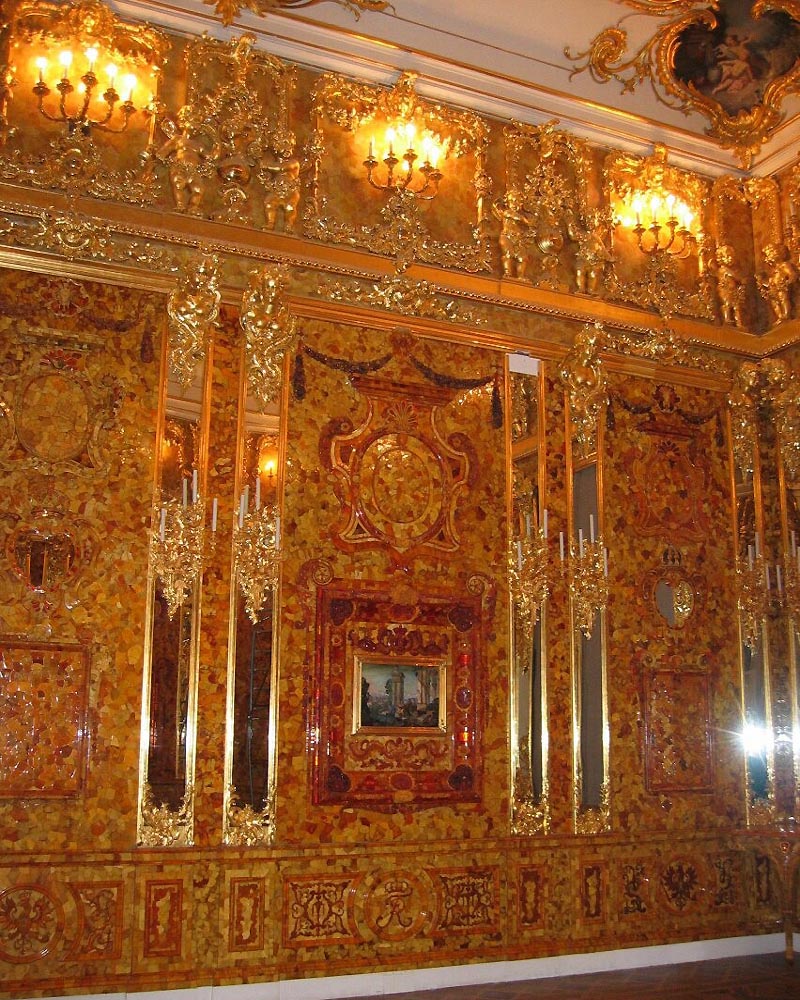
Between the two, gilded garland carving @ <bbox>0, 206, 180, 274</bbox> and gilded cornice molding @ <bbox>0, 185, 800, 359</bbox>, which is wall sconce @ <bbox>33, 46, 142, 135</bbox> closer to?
gilded cornice molding @ <bbox>0, 185, 800, 359</bbox>

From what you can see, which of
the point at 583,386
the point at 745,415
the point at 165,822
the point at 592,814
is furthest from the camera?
the point at 745,415

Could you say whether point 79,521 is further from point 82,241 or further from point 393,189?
point 393,189

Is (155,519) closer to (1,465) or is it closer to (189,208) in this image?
(1,465)

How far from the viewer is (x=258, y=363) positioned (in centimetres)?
845

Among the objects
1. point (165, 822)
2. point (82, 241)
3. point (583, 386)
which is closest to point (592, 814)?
point (165, 822)

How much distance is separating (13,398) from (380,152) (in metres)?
4.05

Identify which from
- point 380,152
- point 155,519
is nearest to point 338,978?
point 155,519

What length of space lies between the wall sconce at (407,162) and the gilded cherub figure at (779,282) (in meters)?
3.77

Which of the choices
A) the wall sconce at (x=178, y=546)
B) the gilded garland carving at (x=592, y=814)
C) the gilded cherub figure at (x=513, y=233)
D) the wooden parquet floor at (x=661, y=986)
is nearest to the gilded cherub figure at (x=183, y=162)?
the wall sconce at (x=178, y=546)

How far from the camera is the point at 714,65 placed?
9992 mm

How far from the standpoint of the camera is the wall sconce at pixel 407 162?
940cm

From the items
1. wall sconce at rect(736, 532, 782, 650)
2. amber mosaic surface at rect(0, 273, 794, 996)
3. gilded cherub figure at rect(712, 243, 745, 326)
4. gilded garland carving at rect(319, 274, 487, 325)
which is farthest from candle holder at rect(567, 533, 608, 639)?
gilded cherub figure at rect(712, 243, 745, 326)

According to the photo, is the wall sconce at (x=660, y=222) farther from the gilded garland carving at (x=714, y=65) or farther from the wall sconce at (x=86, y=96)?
the wall sconce at (x=86, y=96)

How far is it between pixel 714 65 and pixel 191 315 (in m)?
5.75
